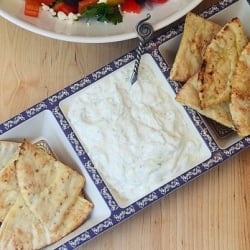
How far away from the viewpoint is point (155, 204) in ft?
6.22

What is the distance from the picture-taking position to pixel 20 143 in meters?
1.86

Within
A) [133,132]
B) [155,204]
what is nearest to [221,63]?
[133,132]

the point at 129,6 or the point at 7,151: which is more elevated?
the point at 129,6

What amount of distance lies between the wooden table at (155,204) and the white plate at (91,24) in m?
0.10

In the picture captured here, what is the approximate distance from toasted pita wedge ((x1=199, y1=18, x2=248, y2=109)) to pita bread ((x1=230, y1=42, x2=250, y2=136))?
25mm

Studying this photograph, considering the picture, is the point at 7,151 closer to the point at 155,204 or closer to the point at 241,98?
the point at 155,204

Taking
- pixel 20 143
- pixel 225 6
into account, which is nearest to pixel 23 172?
pixel 20 143

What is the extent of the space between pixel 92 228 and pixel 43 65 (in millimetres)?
448

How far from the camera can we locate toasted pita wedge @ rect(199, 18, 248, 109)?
70.4 inches

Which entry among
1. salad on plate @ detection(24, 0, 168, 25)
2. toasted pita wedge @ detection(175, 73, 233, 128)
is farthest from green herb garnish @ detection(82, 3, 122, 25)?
toasted pita wedge @ detection(175, 73, 233, 128)

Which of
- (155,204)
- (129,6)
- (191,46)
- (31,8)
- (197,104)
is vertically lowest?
(155,204)

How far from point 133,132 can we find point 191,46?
247mm

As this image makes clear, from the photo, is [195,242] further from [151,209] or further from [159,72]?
[159,72]

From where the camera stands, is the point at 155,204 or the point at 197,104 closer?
the point at 197,104
